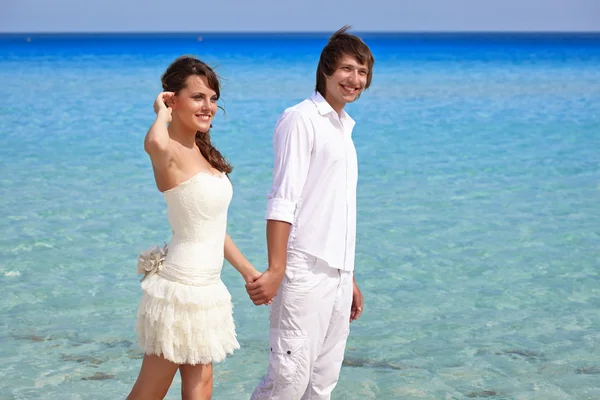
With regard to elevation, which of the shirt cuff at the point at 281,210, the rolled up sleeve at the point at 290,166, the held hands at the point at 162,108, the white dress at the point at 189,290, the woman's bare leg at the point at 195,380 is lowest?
the woman's bare leg at the point at 195,380

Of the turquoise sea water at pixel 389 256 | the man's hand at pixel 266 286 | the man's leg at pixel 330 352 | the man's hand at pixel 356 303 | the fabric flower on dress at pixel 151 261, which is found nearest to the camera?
the man's hand at pixel 266 286

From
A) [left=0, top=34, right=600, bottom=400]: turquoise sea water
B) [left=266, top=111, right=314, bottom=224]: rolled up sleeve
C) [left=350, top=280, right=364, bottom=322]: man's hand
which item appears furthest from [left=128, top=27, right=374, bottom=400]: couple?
[left=0, top=34, right=600, bottom=400]: turquoise sea water

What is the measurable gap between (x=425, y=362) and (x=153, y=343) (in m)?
2.55

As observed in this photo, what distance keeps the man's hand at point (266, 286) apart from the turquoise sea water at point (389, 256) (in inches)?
71.0

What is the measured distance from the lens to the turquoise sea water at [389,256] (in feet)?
17.5

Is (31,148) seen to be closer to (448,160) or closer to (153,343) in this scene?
(448,160)

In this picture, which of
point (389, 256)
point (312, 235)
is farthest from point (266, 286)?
point (389, 256)

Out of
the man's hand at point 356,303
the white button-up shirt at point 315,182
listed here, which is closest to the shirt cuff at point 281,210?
the white button-up shirt at point 315,182

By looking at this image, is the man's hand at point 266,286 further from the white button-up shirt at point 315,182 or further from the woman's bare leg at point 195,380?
the woman's bare leg at point 195,380

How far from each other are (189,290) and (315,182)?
65cm

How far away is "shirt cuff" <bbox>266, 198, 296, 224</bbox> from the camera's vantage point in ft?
11.1

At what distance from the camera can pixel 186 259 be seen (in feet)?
11.2

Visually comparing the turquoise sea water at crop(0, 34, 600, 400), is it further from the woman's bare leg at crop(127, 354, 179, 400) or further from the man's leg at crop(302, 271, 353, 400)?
the woman's bare leg at crop(127, 354, 179, 400)

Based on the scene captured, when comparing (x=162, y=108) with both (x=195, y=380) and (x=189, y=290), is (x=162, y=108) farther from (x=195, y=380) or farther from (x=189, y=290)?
(x=195, y=380)
